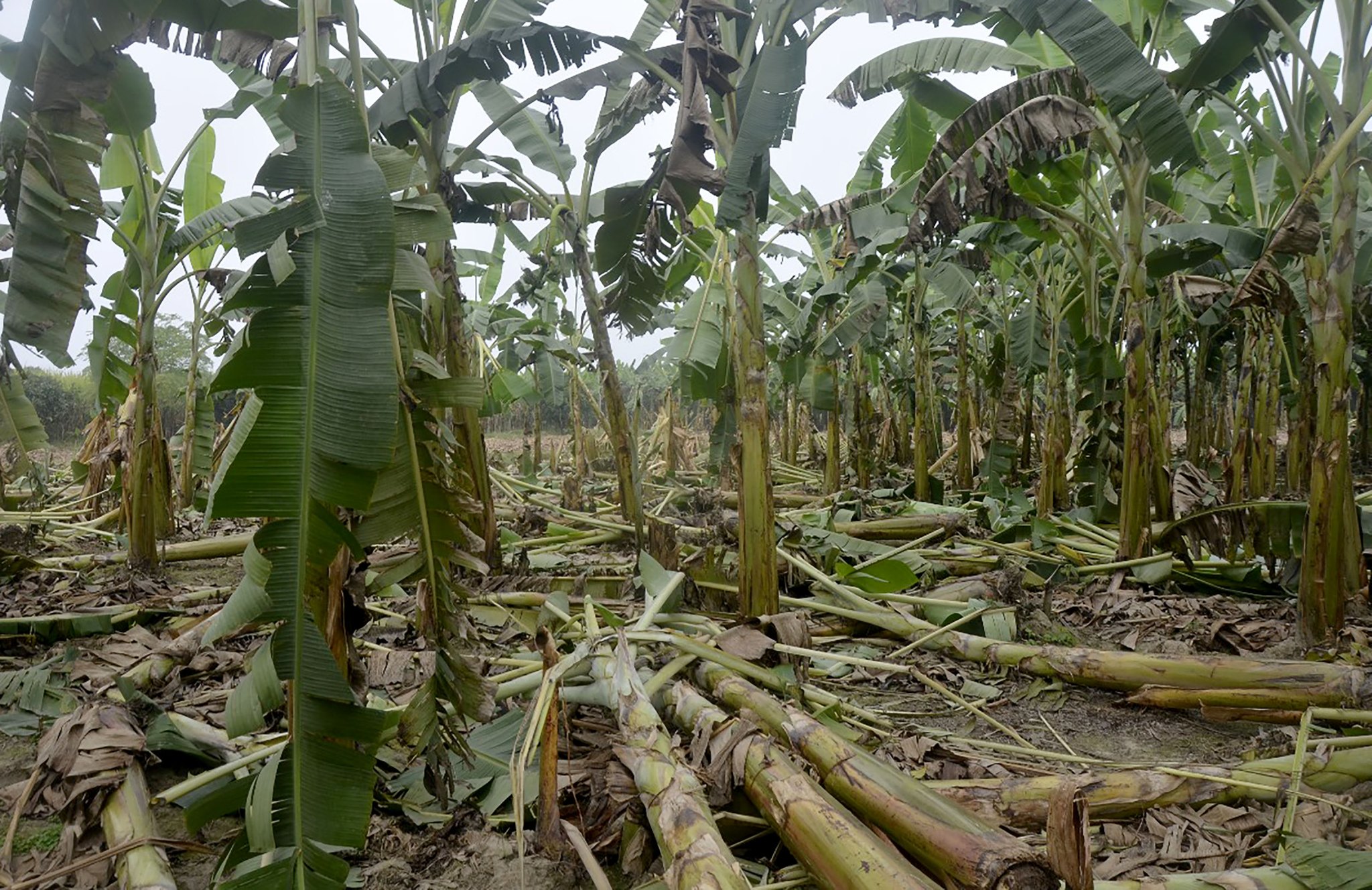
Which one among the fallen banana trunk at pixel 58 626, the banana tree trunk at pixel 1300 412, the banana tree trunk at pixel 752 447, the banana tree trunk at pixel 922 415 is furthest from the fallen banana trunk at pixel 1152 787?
the banana tree trunk at pixel 922 415

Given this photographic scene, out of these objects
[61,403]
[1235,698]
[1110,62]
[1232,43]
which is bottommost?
[1235,698]

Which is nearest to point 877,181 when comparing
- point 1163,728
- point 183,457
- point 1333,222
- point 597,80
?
point 597,80

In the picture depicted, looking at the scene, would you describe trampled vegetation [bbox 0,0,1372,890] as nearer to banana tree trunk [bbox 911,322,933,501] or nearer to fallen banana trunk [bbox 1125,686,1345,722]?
fallen banana trunk [bbox 1125,686,1345,722]

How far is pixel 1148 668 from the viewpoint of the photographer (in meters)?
3.09

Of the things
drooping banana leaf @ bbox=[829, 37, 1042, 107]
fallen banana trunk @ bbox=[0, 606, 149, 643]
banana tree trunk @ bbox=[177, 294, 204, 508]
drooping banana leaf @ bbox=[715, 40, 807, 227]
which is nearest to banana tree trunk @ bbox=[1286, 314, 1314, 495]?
drooping banana leaf @ bbox=[829, 37, 1042, 107]

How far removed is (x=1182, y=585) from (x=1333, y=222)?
7.24ft

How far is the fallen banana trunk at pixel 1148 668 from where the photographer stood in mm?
2727

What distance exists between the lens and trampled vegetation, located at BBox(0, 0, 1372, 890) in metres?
1.72

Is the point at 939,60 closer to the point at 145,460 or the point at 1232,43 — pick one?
the point at 1232,43

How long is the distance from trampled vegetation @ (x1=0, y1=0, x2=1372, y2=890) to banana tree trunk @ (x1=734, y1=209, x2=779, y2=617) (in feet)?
0.07

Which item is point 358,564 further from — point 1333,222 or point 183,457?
point 183,457

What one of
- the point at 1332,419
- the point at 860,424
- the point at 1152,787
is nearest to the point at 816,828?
the point at 1152,787

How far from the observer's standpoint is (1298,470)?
7984 mm

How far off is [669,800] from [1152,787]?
1327 mm
